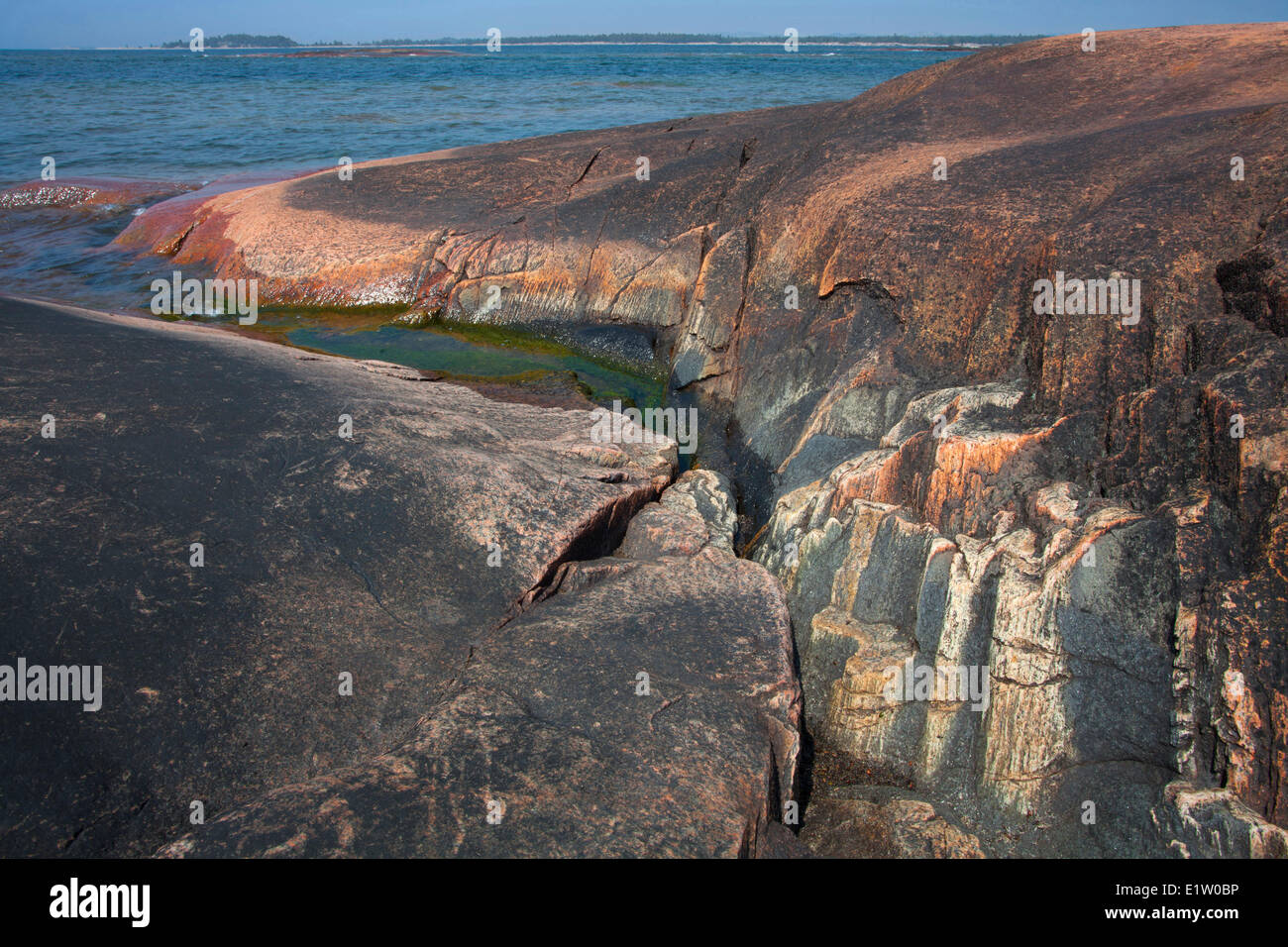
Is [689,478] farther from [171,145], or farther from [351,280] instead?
[171,145]

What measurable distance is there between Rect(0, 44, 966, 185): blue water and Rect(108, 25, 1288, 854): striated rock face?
1543 cm

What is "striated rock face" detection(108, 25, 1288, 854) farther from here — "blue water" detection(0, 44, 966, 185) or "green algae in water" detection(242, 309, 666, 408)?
"blue water" detection(0, 44, 966, 185)

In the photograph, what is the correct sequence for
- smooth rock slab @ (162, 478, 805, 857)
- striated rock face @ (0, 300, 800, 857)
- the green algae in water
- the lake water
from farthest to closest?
1. the lake water
2. the green algae in water
3. striated rock face @ (0, 300, 800, 857)
4. smooth rock slab @ (162, 478, 805, 857)

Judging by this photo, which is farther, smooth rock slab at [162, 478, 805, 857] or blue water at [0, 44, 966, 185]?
blue water at [0, 44, 966, 185]

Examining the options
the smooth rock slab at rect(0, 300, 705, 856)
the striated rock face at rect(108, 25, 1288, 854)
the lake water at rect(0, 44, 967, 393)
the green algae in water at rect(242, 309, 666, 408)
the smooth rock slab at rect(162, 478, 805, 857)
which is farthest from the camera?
the lake water at rect(0, 44, 967, 393)

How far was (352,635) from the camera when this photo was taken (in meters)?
3.63

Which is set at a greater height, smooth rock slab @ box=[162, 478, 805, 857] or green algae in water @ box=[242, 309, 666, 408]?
green algae in water @ box=[242, 309, 666, 408]

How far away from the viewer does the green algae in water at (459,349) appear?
822 centimetres

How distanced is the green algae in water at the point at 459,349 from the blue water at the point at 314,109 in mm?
10705

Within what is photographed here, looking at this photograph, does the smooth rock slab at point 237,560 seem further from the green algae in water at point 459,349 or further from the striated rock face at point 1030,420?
the green algae in water at point 459,349

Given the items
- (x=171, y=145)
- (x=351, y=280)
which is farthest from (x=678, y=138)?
(x=171, y=145)

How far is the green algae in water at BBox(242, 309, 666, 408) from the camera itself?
27.0 ft

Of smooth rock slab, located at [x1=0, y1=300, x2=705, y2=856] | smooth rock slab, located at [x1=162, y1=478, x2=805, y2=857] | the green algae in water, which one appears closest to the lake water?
the green algae in water
